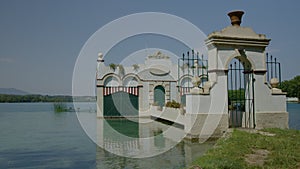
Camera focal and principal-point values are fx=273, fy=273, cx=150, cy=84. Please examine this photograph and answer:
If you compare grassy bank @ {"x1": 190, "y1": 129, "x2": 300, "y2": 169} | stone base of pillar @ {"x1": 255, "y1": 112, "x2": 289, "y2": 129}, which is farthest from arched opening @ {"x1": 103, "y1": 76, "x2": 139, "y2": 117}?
grassy bank @ {"x1": 190, "y1": 129, "x2": 300, "y2": 169}

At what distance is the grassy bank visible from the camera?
15.4 feet

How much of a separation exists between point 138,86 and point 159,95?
1865mm

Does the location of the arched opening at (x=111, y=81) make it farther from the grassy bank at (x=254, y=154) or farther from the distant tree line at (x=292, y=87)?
the distant tree line at (x=292, y=87)

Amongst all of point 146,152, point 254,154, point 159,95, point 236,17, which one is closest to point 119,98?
point 159,95

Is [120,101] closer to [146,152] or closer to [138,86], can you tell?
[138,86]

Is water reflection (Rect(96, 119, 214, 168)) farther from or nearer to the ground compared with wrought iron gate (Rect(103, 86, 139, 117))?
nearer to the ground

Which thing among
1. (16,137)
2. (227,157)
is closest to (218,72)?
(227,157)

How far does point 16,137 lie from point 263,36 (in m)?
10.7

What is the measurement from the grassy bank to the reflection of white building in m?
13.1

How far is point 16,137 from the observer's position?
37.6 ft

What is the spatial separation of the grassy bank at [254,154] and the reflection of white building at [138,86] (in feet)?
43.1

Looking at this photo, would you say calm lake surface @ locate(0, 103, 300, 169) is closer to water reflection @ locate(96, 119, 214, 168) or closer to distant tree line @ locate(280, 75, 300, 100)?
water reflection @ locate(96, 119, 214, 168)

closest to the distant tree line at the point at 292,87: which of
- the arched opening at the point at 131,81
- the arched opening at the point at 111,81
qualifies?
the arched opening at the point at 131,81

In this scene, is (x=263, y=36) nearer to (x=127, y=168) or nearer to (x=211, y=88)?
(x=211, y=88)
